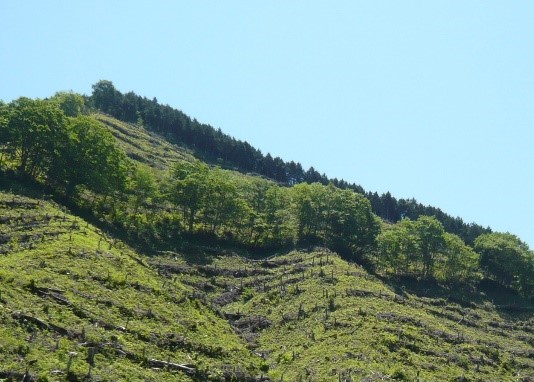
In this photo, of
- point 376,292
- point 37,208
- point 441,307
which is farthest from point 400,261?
point 37,208

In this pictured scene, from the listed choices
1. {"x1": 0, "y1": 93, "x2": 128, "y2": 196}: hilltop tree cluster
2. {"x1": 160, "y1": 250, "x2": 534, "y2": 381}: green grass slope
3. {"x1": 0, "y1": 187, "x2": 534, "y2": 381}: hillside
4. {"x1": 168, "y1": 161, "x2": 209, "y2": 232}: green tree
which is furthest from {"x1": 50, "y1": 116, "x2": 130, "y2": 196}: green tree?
{"x1": 160, "y1": 250, "x2": 534, "y2": 381}: green grass slope

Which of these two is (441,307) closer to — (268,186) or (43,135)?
(268,186)

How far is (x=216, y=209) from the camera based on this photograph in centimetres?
10394

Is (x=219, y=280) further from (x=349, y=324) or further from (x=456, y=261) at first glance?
(x=456, y=261)

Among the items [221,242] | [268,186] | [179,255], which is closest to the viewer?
[179,255]

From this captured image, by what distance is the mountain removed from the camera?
4197cm

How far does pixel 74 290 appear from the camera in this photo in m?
47.0

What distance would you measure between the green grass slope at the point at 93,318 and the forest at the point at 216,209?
2364 cm

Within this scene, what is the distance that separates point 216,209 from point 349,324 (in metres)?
48.7

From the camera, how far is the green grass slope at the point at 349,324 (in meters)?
52.2

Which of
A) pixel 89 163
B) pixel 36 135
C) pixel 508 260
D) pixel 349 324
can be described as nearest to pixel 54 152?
pixel 36 135

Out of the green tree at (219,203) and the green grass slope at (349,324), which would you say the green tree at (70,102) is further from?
the green grass slope at (349,324)

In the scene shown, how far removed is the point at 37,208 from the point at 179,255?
23.2 m

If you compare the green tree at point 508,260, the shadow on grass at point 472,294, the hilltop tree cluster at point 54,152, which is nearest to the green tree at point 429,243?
the shadow on grass at point 472,294
